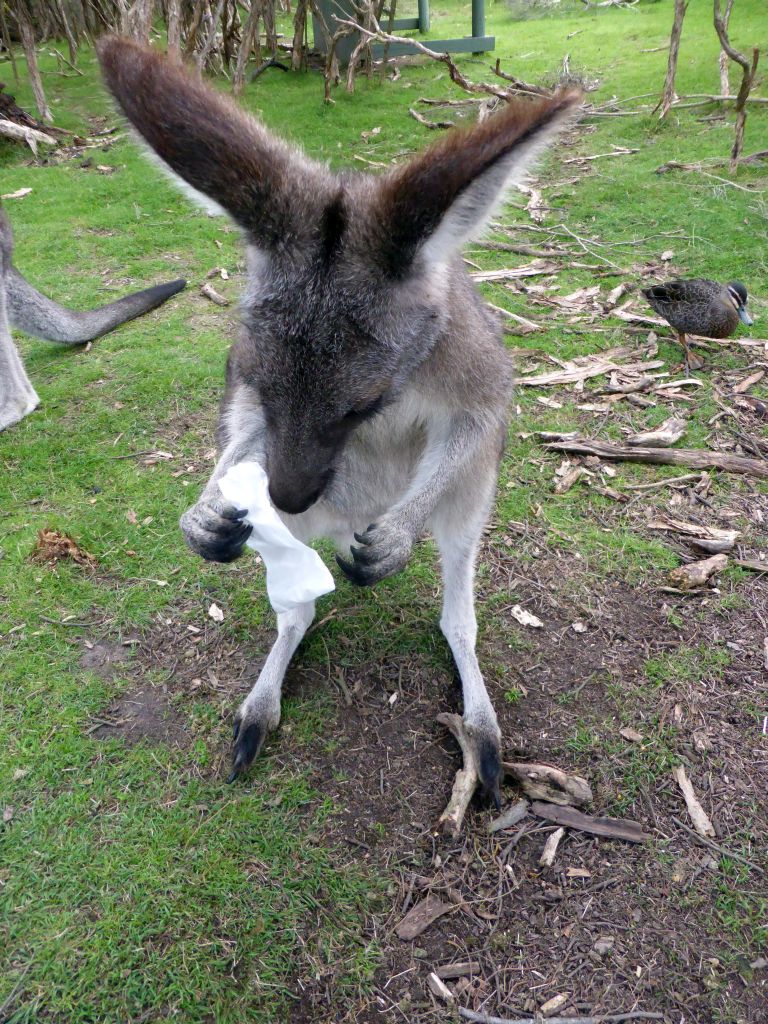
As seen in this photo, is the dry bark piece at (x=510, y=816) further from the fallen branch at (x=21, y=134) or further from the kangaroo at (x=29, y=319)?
the fallen branch at (x=21, y=134)

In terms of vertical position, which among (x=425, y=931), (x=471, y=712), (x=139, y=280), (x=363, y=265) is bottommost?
(x=425, y=931)

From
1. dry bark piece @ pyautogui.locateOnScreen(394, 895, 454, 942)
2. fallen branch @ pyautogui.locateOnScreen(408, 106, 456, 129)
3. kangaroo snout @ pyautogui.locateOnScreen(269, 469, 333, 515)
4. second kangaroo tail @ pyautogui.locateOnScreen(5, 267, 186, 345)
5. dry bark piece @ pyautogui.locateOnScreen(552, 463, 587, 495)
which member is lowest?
dry bark piece @ pyautogui.locateOnScreen(394, 895, 454, 942)

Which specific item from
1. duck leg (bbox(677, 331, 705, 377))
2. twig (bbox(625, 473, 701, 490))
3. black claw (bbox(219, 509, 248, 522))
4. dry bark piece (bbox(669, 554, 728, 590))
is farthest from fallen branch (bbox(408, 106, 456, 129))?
black claw (bbox(219, 509, 248, 522))

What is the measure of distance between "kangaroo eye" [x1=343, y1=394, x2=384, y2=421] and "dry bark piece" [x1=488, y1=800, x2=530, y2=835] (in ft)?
4.14

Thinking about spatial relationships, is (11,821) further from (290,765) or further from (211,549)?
(211,549)

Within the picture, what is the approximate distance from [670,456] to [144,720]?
2661 millimetres

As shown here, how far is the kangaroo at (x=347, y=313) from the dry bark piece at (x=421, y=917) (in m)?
0.35

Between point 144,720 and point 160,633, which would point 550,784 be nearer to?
point 144,720

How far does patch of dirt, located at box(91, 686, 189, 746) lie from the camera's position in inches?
92.7

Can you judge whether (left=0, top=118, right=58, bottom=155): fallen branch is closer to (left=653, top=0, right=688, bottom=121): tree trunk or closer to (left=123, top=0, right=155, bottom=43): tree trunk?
(left=123, top=0, right=155, bottom=43): tree trunk

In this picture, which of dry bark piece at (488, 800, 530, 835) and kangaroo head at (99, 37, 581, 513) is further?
dry bark piece at (488, 800, 530, 835)

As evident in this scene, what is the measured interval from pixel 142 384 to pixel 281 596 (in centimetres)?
269

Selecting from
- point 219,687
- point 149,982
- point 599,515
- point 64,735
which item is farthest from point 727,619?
point 64,735

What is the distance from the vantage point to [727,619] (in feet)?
8.84
